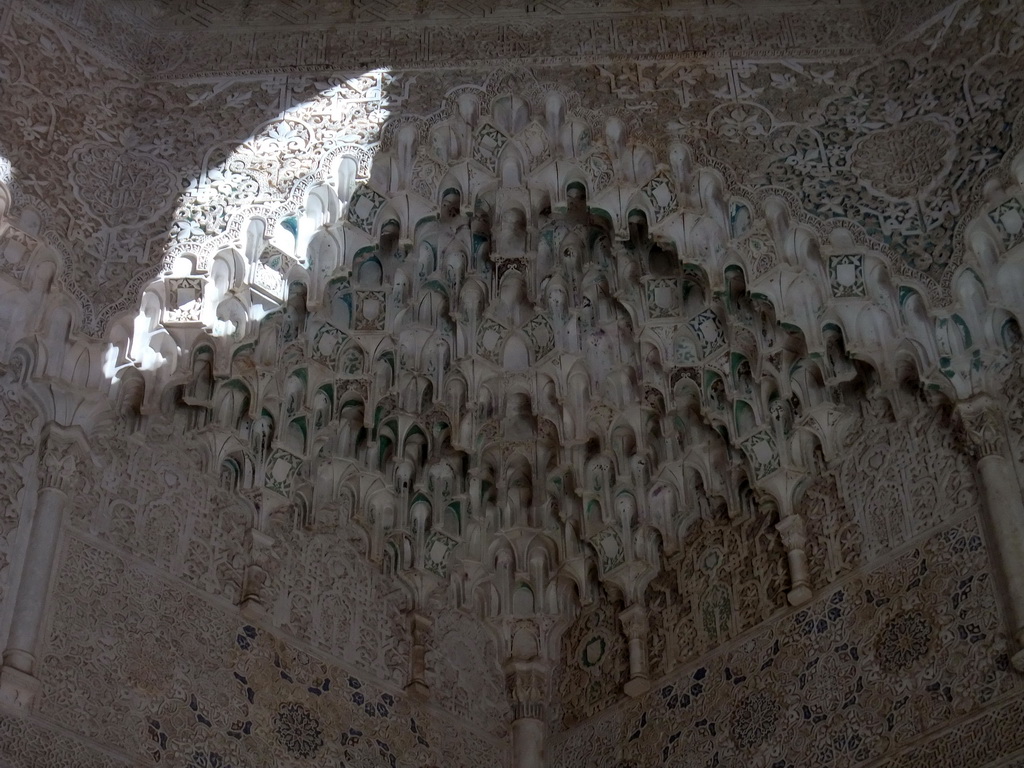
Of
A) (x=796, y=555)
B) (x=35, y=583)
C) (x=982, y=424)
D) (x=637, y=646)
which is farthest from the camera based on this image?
(x=637, y=646)

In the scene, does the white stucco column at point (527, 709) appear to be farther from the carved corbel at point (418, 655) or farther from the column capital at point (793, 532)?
the column capital at point (793, 532)

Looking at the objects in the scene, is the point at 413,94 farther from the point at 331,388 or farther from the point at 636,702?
the point at 636,702

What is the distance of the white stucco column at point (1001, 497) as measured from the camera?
5.03m

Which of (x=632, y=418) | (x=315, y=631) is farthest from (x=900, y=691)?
(x=315, y=631)

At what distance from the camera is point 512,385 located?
21.7ft

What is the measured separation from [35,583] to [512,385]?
7.33ft

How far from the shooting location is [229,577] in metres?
5.99

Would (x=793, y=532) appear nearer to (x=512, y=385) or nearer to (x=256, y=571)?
(x=512, y=385)

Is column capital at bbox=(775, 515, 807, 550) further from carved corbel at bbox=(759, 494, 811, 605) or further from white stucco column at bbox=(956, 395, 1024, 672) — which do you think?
white stucco column at bbox=(956, 395, 1024, 672)

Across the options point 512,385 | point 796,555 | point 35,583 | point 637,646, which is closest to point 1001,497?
point 796,555

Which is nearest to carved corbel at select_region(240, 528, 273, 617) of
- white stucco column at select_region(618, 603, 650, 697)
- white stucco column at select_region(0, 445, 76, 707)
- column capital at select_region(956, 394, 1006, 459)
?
white stucco column at select_region(0, 445, 76, 707)

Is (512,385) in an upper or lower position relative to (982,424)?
upper

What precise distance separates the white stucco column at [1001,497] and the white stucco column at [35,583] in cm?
317

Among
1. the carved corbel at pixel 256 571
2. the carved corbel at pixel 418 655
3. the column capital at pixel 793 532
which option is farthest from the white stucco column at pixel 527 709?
the column capital at pixel 793 532
